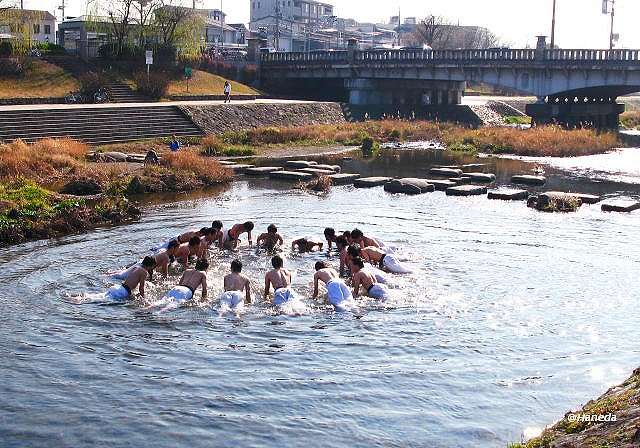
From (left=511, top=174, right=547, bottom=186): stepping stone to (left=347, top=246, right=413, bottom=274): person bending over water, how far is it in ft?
64.5

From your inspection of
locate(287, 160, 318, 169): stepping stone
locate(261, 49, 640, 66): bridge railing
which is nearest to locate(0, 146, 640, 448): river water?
locate(287, 160, 318, 169): stepping stone

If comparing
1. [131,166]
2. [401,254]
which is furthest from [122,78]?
[401,254]

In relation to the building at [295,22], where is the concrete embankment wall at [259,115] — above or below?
below

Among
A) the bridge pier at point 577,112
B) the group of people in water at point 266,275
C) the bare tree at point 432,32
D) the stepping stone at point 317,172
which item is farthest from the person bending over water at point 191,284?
the bare tree at point 432,32

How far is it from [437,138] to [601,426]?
1958 inches

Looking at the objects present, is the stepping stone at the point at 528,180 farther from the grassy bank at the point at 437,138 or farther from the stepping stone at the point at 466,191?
the grassy bank at the point at 437,138

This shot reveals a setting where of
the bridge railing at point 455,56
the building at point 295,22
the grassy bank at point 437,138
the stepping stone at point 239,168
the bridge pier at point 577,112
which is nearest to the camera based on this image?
the stepping stone at point 239,168

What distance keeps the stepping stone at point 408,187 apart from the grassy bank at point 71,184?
7397 millimetres

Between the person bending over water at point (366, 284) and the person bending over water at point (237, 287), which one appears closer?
the person bending over water at point (237, 287)

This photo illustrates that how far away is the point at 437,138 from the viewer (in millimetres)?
60031

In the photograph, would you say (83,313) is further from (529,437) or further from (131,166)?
(131,166)

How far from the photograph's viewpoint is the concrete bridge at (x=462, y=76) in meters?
65.7

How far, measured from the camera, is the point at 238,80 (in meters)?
78.6

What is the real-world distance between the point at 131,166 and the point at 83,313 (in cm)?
2144
